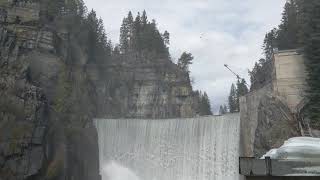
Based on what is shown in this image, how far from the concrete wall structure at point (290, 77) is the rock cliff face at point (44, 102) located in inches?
847

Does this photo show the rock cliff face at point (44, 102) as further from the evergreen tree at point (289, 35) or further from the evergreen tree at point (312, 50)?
the evergreen tree at point (289, 35)

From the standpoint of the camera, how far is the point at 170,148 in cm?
5306

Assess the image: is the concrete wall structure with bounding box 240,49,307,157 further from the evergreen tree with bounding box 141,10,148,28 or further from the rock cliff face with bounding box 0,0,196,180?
the evergreen tree with bounding box 141,10,148,28

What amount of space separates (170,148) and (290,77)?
1836cm

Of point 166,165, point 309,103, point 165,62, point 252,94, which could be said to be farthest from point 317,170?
point 165,62

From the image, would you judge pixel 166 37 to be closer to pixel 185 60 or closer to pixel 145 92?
pixel 185 60

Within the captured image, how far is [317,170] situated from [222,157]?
133 ft

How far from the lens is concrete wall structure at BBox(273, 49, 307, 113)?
130 ft

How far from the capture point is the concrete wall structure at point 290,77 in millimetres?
39650

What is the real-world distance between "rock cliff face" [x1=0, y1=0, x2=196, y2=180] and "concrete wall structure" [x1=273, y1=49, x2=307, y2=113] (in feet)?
70.6

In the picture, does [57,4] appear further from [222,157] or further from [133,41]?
[222,157]

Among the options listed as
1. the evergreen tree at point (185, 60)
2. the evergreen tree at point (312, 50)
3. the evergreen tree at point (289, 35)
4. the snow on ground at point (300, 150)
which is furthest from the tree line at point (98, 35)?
the snow on ground at point (300, 150)

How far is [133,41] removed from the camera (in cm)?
8631

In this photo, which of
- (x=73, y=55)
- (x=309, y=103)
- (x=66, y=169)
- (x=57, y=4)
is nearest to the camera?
(x=309, y=103)
